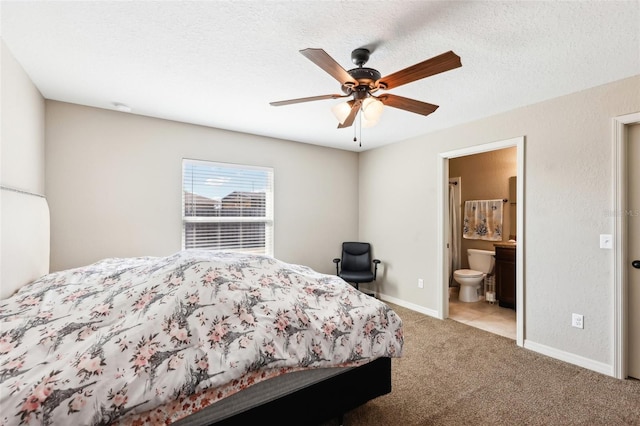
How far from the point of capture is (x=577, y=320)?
2.69 metres

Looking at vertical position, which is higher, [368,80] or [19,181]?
[368,80]

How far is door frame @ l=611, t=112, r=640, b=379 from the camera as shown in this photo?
244cm

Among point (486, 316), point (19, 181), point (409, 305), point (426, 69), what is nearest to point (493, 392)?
point (486, 316)

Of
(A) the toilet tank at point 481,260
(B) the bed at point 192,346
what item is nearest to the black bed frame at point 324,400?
(B) the bed at point 192,346

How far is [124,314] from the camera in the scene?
4.86 ft

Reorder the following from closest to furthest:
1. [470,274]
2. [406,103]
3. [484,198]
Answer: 1. [406,103]
2. [470,274]
3. [484,198]

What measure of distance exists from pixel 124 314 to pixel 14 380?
45cm

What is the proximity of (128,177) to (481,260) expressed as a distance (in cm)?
508

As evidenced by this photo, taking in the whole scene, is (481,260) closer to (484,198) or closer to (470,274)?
(470,274)

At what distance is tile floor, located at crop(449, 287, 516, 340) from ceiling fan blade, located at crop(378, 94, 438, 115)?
2675 millimetres

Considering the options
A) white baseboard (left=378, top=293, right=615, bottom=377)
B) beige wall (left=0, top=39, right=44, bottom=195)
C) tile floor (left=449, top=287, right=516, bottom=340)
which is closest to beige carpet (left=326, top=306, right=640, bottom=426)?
white baseboard (left=378, top=293, right=615, bottom=377)

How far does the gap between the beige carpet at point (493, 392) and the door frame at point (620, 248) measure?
0.74ft

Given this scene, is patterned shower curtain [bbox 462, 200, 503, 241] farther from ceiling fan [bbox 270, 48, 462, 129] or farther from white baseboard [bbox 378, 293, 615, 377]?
ceiling fan [bbox 270, 48, 462, 129]

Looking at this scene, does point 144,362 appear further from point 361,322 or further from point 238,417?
point 361,322
